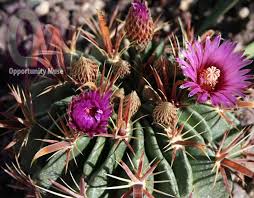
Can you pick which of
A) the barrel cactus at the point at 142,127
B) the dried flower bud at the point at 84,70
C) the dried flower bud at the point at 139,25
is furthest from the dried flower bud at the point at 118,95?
the dried flower bud at the point at 139,25

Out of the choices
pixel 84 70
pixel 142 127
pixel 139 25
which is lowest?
pixel 142 127

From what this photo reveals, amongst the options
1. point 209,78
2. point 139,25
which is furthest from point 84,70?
point 209,78

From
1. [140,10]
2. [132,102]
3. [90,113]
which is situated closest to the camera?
[90,113]

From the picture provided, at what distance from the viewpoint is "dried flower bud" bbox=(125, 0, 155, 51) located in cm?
186

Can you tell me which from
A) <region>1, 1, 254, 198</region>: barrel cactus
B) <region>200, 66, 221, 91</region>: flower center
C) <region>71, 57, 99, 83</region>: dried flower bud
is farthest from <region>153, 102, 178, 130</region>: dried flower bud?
<region>71, 57, 99, 83</region>: dried flower bud

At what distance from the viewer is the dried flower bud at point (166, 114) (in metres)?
1.71

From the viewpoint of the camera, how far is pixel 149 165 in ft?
5.51

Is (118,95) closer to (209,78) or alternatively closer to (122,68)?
(122,68)

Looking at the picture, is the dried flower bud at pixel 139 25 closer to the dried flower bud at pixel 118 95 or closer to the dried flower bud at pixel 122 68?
the dried flower bud at pixel 122 68

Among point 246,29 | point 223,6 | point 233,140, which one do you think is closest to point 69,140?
point 233,140

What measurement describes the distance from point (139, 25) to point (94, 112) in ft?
1.47

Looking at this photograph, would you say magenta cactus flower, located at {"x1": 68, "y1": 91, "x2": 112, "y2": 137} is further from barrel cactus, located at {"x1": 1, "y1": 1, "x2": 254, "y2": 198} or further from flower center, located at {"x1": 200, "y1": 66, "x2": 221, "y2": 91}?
flower center, located at {"x1": 200, "y1": 66, "x2": 221, "y2": 91}

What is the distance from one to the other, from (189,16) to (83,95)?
1615 mm

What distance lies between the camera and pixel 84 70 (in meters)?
1.80
